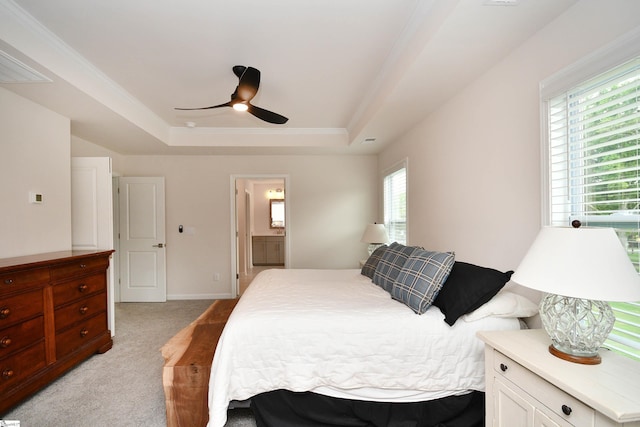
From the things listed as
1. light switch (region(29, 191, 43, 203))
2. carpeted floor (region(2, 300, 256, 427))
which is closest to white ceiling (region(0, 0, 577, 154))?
light switch (region(29, 191, 43, 203))

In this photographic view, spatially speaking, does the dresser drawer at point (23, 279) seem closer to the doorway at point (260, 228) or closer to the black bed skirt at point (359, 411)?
the black bed skirt at point (359, 411)

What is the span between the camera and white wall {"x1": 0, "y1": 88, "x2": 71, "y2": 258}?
7.95 feet

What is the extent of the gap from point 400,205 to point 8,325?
3902 millimetres

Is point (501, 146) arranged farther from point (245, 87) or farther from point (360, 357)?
point (245, 87)

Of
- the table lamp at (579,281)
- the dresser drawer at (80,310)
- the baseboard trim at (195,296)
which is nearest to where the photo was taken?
the table lamp at (579,281)

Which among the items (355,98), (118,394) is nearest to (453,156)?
(355,98)

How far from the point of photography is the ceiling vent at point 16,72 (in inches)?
76.3

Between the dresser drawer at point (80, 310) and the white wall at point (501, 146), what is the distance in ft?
11.0

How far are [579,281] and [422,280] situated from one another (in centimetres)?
90

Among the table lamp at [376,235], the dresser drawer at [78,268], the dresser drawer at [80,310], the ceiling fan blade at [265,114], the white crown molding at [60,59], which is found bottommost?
the dresser drawer at [80,310]

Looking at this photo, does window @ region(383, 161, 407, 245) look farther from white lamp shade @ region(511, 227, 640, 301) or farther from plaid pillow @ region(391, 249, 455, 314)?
white lamp shade @ region(511, 227, 640, 301)

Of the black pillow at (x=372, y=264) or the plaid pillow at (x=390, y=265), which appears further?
the black pillow at (x=372, y=264)

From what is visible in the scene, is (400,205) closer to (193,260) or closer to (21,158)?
(193,260)

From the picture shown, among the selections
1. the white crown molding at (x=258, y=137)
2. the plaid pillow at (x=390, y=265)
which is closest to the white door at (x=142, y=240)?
the white crown molding at (x=258, y=137)
